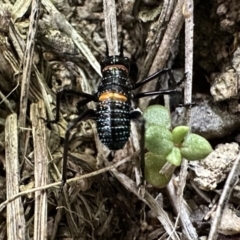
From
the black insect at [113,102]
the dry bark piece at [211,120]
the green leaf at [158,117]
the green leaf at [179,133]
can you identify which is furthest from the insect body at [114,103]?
the dry bark piece at [211,120]

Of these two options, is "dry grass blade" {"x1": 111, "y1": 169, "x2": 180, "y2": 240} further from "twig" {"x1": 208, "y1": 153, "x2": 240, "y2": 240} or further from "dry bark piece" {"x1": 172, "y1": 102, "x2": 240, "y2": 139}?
"dry bark piece" {"x1": 172, "y1": 102, "x2": 240, "y2": 139}

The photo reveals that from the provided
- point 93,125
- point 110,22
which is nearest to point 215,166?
point 93,125

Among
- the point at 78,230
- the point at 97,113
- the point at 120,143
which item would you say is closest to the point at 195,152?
the point at 120,143

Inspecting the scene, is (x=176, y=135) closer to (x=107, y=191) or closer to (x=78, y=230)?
(x=107, y=191)

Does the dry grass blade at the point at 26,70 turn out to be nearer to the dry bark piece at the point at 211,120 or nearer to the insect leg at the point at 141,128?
the insect leg at the point at 141,128

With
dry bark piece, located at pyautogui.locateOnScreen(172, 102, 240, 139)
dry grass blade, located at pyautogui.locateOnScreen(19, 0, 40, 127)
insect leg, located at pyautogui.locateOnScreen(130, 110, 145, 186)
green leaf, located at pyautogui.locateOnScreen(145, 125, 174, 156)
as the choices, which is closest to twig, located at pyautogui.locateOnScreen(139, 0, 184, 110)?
dry bark piece, located at pyautogui.locateOnScreen(172, 102, 240, 139)
